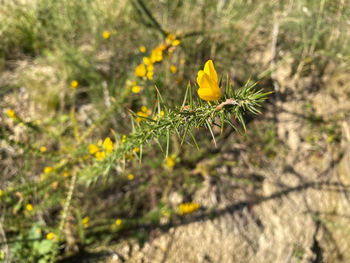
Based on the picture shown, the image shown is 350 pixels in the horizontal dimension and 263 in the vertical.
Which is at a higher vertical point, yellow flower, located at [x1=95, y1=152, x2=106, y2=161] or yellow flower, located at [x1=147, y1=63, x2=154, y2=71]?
yellow flower, located at [x1=147, y1=63, x2=154, y2=71]

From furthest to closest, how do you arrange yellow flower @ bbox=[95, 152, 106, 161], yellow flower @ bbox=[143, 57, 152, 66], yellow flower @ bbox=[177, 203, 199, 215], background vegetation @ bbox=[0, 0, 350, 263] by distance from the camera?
yellow flower @ bbox=[177, 203, 199, 215] < background vegetation @ bbox=[0, 0, 350, 263] < yellow flower @ bbox=[143, 57, 152, 66] < yellow flower @ bbox=[95, 152, 106, 161]

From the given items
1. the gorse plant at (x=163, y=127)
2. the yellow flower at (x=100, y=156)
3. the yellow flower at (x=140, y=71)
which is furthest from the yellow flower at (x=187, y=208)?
the yellow flower at (x=140, y=71)

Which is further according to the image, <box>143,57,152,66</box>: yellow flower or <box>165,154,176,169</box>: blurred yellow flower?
<box>165,154,176,169</box>: blurred yellow flower

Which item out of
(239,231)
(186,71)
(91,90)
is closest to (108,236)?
(239,231)

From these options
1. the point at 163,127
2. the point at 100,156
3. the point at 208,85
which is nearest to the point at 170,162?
the point at 100,156

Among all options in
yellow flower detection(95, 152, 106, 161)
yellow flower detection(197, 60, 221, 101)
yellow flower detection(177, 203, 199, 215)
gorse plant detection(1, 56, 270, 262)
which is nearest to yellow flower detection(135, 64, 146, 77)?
gorse plant detection(1, 56, 270, 262)

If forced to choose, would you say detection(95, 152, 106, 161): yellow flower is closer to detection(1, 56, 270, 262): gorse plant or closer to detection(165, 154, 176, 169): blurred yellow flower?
detection(1, 56, 270, 262): gorse plant

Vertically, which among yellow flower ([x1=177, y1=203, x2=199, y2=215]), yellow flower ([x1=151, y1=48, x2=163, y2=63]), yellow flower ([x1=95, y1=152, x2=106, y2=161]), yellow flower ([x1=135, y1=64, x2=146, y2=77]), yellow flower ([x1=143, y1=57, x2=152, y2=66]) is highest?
yellow flower ([x1=151, y1=48, x2=163, y2=63])

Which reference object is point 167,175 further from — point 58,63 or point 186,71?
point 58,63
